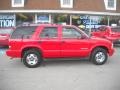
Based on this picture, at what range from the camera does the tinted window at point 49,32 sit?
12.6 m

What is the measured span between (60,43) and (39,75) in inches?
84.5

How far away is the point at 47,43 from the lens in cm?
1255

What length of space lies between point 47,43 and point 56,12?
15.1 metres

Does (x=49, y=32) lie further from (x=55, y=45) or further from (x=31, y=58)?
(x=31, y=58)

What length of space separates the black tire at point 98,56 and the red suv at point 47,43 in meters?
0.20

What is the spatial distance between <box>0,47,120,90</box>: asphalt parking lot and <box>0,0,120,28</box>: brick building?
1394 cm

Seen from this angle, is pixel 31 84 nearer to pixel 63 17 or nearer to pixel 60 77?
pixel 60 77

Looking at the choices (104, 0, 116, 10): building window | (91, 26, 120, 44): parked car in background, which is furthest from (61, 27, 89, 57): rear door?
(104, 0, 116, 10): building window

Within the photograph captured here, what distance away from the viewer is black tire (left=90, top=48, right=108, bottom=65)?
42.5ft

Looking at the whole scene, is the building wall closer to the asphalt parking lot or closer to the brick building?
the brick building

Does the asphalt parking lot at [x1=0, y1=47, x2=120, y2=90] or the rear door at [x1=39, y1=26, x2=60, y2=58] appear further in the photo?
the rear door at [x1=39, y1=26, x2=60, y2=58]

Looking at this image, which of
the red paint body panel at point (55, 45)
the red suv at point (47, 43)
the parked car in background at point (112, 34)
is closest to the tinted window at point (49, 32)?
the red suv at point (47, 43)

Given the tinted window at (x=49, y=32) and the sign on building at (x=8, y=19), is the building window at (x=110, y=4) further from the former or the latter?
the tinted window at (x=49, y=32)

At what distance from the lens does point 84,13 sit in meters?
28.0
